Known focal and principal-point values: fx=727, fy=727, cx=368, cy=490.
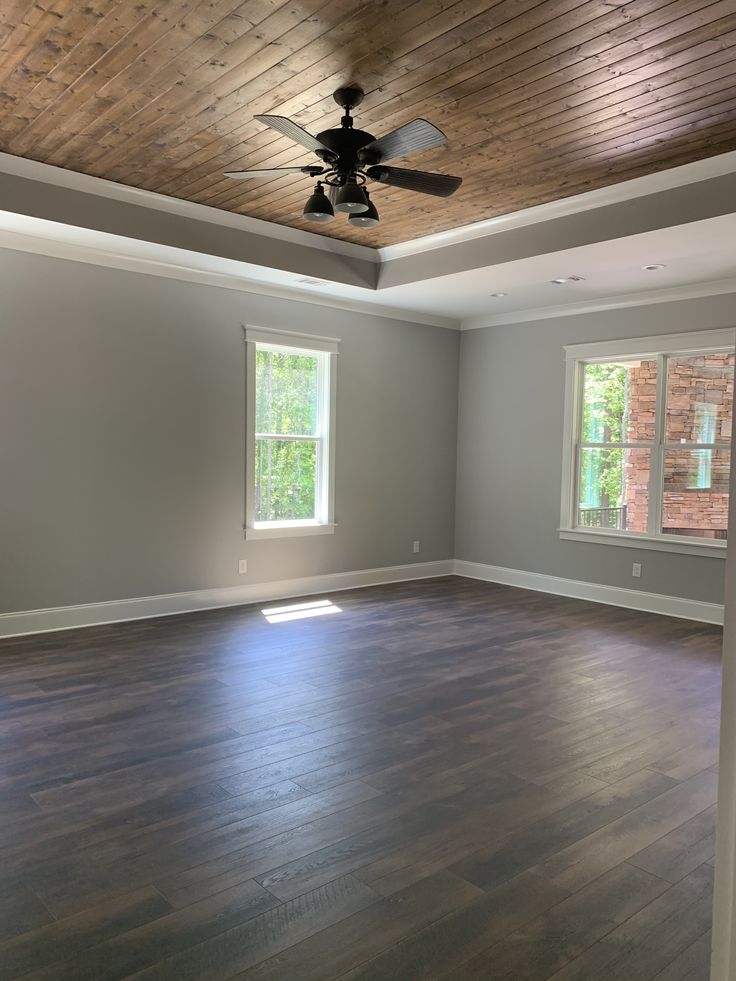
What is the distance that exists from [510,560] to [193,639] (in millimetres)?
3532

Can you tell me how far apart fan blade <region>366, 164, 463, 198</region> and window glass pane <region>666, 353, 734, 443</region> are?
3.45m

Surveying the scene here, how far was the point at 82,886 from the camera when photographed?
7.19 feet

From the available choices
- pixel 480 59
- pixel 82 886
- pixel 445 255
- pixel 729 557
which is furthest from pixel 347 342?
pixel 729 557

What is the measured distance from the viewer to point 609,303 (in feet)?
20.9

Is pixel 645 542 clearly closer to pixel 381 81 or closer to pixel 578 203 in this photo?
pixel 578 203

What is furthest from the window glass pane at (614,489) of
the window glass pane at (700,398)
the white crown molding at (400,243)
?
the white crown molding at (400,243)

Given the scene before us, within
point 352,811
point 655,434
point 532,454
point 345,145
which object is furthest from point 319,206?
point 532,454

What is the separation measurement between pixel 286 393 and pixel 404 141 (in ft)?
11.5

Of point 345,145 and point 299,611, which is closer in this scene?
point 345,145

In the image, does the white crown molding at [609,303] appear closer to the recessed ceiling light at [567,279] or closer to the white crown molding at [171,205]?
the recessed ceiling light at [567,279]

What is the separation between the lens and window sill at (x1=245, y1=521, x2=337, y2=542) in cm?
618

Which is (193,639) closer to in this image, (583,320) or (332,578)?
(332,578)

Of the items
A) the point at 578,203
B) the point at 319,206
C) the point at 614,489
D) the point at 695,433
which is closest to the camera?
the point at 319,206

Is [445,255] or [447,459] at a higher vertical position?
[445,255]
